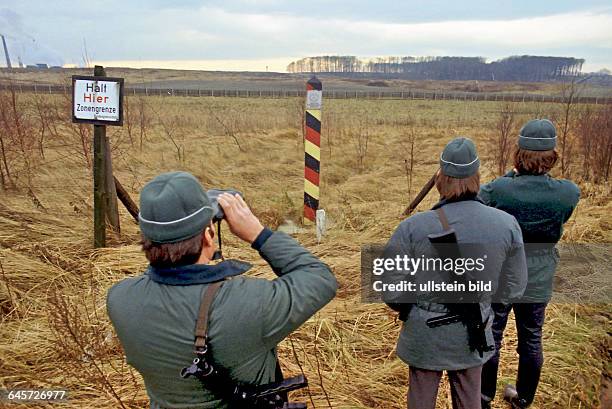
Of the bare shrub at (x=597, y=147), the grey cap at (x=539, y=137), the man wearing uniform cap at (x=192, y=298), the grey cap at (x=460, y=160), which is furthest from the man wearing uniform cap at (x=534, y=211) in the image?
the bare shrub at (x=597, y=147)

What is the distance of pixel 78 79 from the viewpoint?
151 inches

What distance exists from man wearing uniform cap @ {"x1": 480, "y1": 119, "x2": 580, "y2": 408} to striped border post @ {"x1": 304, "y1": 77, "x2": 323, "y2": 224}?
2955 mm

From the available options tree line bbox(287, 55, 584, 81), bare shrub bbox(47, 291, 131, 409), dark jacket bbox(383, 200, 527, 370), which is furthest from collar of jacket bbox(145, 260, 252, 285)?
tree line bbox(287, 55, 584, 81)

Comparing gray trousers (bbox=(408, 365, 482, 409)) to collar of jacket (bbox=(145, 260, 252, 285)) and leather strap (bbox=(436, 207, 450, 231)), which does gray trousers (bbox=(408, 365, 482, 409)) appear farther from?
collar of jacket (bbox=(145, 260, 252, 285))

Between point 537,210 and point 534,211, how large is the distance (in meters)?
0.02

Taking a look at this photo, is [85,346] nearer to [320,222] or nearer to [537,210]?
[537,210]

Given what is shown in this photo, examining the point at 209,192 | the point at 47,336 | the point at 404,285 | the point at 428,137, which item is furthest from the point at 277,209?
the point at 428,137

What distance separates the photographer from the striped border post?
5219 millimetres

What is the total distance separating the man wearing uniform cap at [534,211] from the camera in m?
2.43

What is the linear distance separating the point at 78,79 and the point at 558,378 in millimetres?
4293

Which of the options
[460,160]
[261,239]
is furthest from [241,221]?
[460,160]

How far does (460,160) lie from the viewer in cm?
192

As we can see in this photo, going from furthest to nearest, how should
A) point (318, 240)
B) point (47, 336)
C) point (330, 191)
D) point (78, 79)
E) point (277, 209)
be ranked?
point (330, 191) < point (277, 209) < point (318, 240) < point (78, 79) < point (47, 336)

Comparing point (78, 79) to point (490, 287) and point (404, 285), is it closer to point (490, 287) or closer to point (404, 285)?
point (404, 285)
